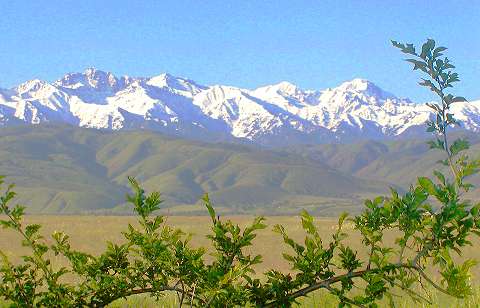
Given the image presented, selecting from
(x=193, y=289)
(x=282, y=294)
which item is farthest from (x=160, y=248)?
(x=282, y=294)

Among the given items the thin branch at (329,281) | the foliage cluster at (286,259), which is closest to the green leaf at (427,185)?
the foliage cluster at (286,259)

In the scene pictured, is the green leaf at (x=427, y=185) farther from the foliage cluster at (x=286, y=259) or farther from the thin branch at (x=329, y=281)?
the thin branch at (x=329, y=281)

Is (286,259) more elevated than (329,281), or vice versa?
(286,259)

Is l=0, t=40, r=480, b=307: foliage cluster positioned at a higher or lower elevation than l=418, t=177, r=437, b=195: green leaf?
lower

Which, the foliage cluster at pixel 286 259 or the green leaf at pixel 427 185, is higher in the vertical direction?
the green leaf at pixel 427 185

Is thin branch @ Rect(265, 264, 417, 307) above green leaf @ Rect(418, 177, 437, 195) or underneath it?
underneath

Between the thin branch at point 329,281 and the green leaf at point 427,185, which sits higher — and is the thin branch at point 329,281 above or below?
below

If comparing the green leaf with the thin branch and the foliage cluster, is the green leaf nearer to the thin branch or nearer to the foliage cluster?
the foliage cluster

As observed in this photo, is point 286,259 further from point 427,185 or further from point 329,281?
point 427,185

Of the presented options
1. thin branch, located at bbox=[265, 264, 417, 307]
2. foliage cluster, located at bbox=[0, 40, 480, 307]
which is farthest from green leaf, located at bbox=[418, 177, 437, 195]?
thin branch, located at bbox=[265, 264, 417, 307]

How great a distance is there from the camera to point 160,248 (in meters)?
3.65

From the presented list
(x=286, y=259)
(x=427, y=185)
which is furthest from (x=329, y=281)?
(x=427, y=185)

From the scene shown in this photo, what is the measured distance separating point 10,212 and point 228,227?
3.94 ft

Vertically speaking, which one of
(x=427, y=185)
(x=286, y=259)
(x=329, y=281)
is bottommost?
(x=329, y=281)
